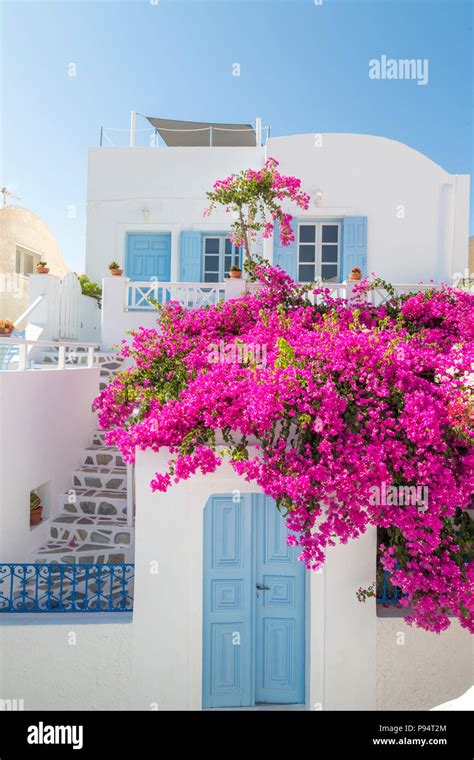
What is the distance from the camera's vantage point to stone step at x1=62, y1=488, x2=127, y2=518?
7305mm

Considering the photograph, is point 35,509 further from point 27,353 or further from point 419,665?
point 419,665

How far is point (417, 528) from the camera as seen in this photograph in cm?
386

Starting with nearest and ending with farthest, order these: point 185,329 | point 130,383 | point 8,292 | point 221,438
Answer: point 221,438
point 130,383
point 185,329
point 8,292

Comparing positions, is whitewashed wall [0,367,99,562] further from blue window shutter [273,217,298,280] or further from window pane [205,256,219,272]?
blue window shutter [273,217,298,280]

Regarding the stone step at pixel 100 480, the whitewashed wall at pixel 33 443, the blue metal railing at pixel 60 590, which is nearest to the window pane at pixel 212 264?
the whitewashed wall at pixel 33 443

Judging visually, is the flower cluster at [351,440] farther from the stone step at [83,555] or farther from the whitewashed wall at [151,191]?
the whitewashed wall at [151,191]

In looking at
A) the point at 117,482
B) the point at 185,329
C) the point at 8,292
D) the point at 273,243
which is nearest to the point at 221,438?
the point at 185,329

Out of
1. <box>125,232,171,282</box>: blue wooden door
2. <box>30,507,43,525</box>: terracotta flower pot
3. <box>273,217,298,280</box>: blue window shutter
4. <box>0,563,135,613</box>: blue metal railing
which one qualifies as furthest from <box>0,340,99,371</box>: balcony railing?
<box>273,217,298,280</box>: blue window shutter

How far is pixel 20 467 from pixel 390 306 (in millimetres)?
5548

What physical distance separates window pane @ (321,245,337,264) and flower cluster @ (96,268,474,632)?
7434mm

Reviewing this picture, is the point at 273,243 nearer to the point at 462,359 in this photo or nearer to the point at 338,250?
the point at 338,250

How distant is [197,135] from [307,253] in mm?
5602

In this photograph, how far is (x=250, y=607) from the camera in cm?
492

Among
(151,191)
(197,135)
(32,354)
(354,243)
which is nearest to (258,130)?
(197,135)
